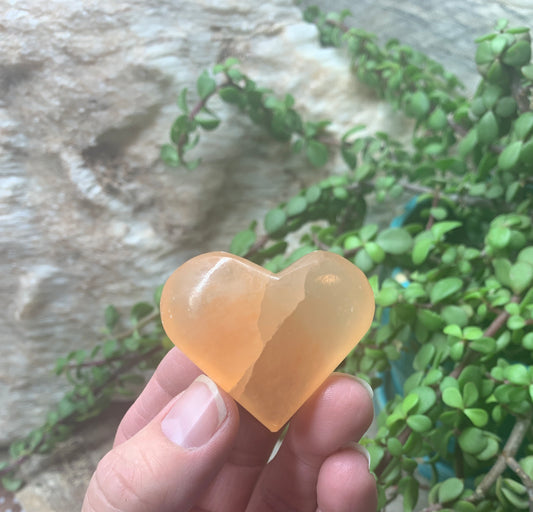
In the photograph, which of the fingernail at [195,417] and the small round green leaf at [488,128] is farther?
the small round green leaf at [488,128]

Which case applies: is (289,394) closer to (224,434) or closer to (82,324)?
(224,434)

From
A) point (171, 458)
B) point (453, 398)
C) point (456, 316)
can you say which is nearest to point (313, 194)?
point (456, 316)

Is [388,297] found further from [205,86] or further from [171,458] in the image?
[205,86]

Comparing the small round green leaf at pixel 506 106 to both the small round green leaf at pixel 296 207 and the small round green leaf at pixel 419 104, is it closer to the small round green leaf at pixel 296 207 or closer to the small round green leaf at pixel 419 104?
the small round green leaf at pixel 419 104

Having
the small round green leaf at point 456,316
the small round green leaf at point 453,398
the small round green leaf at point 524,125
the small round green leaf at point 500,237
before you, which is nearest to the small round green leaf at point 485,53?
the small round green leaf at point 524,125

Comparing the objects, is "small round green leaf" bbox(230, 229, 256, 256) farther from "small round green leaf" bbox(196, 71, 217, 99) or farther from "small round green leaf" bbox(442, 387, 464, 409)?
"small round green leaf" bbox(442, 387, 464, 409)

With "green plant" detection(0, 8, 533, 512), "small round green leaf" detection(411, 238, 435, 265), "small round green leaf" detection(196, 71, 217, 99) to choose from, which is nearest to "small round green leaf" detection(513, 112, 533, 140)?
"green plant" detection(0, 8, 533, 512)
